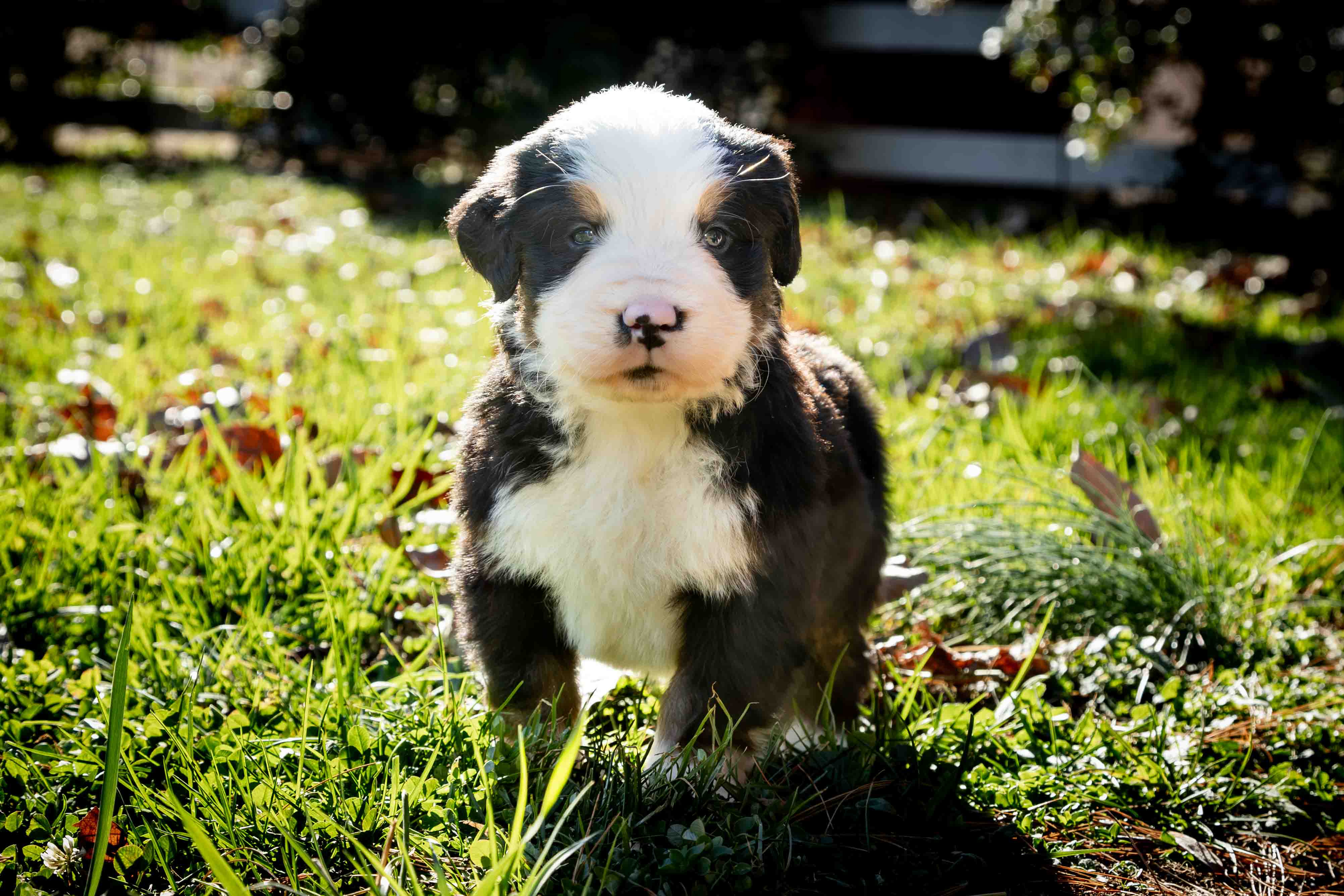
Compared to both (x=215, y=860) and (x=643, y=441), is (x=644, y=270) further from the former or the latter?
(x=215, y=860)

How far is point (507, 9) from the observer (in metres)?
10.9

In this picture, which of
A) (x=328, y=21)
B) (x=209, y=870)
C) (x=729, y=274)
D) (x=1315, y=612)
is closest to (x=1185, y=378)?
(x=1315, y=612)

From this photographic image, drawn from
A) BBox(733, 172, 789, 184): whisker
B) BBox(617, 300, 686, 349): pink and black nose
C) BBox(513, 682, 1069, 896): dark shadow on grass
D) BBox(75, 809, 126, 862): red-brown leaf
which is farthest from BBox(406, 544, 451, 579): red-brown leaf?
BBox(733, 172, 789, 184): whisker

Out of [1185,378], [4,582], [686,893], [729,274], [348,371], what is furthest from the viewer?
[1185,378]

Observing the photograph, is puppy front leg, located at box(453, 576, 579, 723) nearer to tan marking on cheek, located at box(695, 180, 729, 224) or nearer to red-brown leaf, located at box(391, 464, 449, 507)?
tan marking on cheek, located at box(695, 180, 729, 224)

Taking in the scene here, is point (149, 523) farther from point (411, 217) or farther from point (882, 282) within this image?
point (411, 217)

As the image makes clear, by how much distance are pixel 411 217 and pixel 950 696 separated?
696cm

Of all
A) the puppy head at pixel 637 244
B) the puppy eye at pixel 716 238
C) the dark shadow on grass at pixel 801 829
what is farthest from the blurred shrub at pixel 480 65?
the dark shadow on grass at pixel 801 829

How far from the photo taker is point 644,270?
2.15 metres

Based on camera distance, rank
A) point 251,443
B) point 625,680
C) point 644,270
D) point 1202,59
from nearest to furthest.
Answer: point 644,270 < point 625,680 < point 251,443 < point 1202,59

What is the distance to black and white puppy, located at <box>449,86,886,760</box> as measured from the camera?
2.21 metres

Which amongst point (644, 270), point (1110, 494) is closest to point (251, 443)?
point (644, 270)

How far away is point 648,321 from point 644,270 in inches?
5.4

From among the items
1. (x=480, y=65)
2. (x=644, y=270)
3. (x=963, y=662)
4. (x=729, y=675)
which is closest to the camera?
(x=644, y=270)
